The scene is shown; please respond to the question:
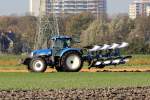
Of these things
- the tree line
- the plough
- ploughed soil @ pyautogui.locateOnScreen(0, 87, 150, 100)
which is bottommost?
the tree line

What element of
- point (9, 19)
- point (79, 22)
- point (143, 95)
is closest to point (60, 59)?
point (143, 95)

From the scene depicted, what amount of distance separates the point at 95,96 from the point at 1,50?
103214mm

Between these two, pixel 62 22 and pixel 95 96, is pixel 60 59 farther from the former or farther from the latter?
pixel 62 22

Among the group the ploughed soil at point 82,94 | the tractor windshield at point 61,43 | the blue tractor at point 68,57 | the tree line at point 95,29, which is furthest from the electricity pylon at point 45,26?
the ploughed soil at point 82,94

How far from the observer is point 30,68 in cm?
3659

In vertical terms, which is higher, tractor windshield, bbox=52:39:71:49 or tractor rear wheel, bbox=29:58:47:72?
tractor windshield, bbox=52:39:71:49

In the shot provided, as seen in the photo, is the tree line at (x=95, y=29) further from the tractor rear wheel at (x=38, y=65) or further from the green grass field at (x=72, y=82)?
the green grass field at (x=72, y=82)

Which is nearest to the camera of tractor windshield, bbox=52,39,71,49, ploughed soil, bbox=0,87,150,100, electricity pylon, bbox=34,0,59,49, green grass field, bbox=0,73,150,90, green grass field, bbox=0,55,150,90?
ploughed soil, bbox=0,87,150,100

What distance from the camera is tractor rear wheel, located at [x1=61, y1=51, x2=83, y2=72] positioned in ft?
115

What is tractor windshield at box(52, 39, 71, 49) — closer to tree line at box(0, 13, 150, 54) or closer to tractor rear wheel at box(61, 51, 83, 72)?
tractor rear wheel at box(61, 51, 83, 72)

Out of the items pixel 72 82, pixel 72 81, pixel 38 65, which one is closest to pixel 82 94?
pixel 72 82

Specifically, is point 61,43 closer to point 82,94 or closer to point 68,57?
point 68,57

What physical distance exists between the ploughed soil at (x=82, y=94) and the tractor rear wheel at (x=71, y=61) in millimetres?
15990

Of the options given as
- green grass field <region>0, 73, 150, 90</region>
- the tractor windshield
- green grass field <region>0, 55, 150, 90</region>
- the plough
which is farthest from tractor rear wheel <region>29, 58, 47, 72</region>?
green grass field <region>0, 73, 150, 90</region>
